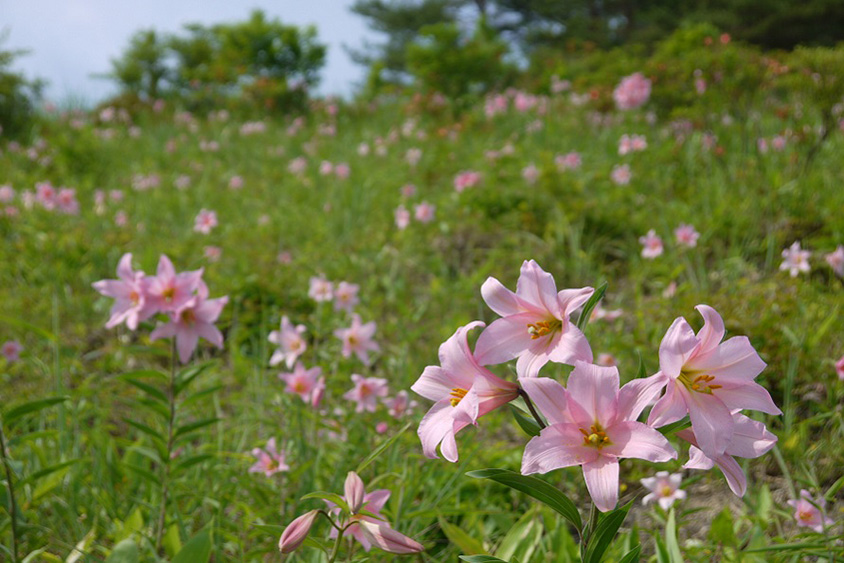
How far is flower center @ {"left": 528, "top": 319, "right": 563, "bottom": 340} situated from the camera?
98 centimetres

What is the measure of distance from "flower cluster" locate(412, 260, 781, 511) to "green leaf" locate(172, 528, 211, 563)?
2.02ft

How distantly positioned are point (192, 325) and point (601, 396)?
45.1 inches

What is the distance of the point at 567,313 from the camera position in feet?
3.10

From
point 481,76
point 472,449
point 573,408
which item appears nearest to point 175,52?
point 481,76

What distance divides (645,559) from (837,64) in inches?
126

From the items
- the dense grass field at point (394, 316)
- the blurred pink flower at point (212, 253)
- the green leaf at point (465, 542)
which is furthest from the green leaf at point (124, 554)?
the blurred pink flower at point (212, 253)

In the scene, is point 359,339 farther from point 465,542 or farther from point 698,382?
point 698,382

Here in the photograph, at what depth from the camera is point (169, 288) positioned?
5.33ft

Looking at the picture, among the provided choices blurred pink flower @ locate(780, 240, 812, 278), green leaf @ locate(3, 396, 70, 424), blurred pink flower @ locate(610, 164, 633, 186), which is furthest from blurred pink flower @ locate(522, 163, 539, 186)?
green leaf @ locate(3, 396, 70, 424)

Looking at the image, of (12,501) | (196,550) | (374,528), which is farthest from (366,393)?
(374,528)

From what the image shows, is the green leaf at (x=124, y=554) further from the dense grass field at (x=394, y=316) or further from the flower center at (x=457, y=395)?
the flower center at (x=457, y=395)

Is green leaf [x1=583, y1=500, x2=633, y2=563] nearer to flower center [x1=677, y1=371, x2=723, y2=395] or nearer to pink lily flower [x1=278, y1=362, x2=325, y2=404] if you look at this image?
flower center [x1=677, y1=371, x2=723, y2=395]

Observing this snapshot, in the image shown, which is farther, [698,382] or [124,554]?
→ [124,554]

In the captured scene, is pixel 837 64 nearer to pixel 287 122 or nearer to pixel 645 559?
pixel 645 559
